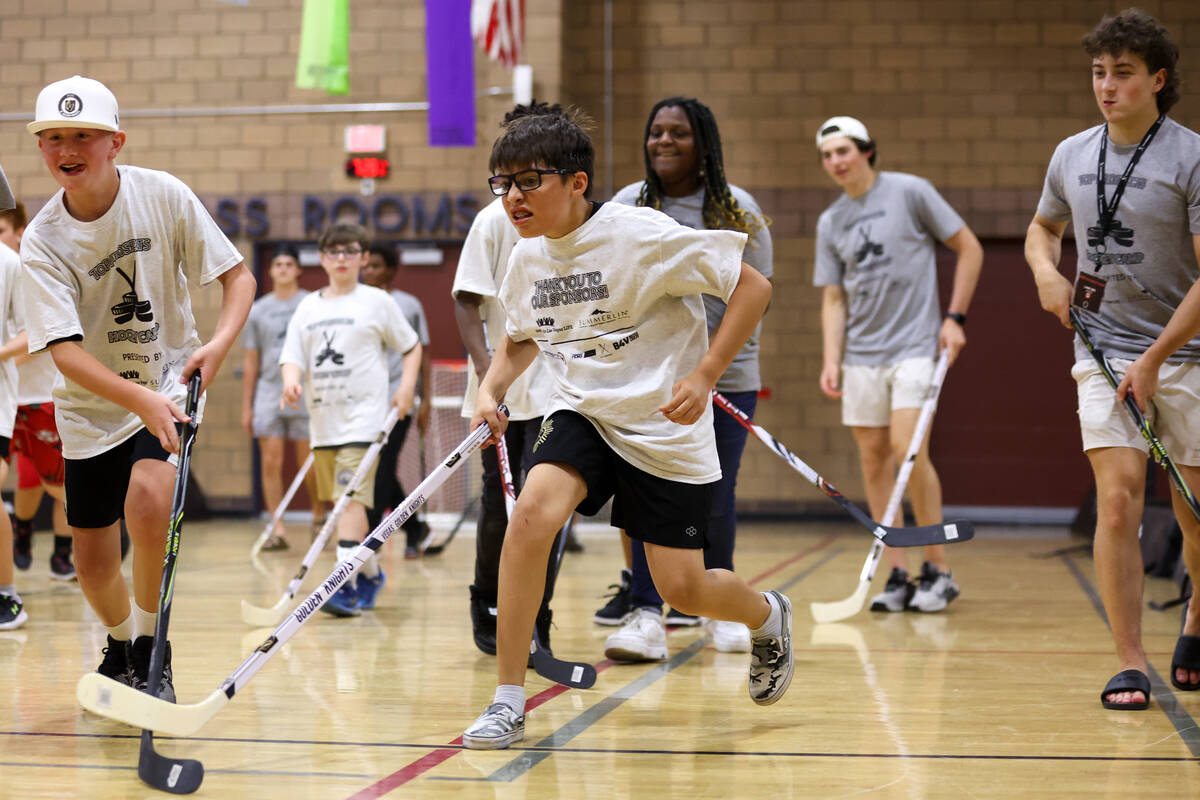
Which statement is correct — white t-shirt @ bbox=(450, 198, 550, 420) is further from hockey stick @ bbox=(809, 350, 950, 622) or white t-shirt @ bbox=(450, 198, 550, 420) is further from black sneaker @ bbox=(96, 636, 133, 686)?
hockey stick @ bbox=(809, 350, 950, 622)

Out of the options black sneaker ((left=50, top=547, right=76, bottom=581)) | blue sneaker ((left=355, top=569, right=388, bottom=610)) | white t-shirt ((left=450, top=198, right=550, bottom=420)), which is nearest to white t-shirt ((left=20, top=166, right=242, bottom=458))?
white t-shirt ((left=450, top=198, right=550, bottom=420))

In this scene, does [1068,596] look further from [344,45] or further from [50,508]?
[50,508]

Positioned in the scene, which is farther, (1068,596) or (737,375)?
(1068,596)

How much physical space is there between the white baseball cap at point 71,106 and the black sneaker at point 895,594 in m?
3.51

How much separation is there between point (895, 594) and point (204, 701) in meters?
3.29

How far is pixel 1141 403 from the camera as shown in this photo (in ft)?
10.8

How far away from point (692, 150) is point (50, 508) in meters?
6.32

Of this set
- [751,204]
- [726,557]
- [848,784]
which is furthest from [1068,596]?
[848,784]

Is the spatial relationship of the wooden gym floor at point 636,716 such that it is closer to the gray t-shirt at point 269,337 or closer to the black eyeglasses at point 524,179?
the black eyeglasses at point 524,179

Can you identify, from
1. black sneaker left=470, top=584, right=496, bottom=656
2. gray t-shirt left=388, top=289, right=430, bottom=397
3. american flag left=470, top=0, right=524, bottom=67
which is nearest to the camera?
black sneaker left=470, top=584, right=496, bottom=656

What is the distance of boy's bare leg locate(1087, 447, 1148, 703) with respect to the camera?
3348 mm

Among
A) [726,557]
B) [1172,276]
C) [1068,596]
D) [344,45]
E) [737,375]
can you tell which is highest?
[344,45]

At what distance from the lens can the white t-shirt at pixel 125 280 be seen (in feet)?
9.98

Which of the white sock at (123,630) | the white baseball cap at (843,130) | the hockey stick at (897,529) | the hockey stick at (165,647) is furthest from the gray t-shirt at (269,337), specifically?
the hockey stick at (165,647)
